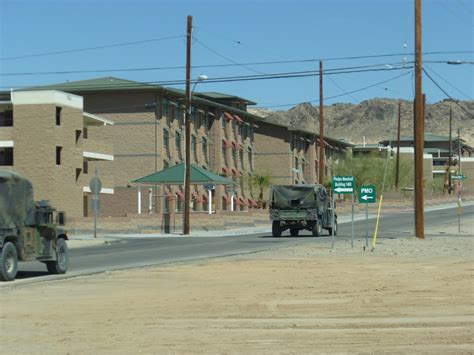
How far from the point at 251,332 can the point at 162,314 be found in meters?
2.58

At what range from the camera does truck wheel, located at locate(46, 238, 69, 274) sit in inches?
966

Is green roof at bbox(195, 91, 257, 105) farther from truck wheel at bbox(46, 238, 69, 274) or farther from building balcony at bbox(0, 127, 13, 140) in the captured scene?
truck wheel at bbox(46, 238, 69, 274)

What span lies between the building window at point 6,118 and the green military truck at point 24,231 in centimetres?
4120

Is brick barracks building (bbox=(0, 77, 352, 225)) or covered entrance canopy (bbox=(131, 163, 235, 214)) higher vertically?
brick barracks building (bbox=(0, 77, 352, 225))

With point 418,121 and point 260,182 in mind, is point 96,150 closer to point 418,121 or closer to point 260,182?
point 260,182

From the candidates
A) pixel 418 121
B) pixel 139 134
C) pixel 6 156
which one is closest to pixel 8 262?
pixel 418 121

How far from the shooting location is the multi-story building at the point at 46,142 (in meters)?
61.8

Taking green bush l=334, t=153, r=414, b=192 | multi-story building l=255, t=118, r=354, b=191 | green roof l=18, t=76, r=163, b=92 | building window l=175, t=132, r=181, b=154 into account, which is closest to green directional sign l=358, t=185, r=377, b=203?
green roof l=18, t=76, r=163, b=92

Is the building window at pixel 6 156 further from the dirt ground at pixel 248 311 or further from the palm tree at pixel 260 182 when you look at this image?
the dirt ground at pixel 248 311

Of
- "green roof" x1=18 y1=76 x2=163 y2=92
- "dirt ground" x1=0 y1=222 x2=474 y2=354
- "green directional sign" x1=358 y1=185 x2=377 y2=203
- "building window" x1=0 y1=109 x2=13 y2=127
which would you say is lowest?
"dirt ground" x1=0 y1=222 x2=474 y2=354

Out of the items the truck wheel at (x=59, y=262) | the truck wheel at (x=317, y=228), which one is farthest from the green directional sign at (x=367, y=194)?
the truck wheel at (x=317, y=228)

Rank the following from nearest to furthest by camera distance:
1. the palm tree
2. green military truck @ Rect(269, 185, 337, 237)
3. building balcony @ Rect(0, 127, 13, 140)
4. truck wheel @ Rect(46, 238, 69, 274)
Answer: truck wheel @ Rect(46, 238, 69, 274), green military truck @ Rect(269, 185, 337, 237), building balcony @ Rect(0, 127, 13, 140), the palm tree

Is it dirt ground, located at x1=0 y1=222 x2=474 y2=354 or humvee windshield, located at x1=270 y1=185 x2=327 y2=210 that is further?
humvee windshield, located at x1=270 y1=185 x2=327 y2=210

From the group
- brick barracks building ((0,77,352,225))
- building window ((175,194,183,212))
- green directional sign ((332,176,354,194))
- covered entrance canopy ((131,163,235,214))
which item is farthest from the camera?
building window ((175,194,183,212))
